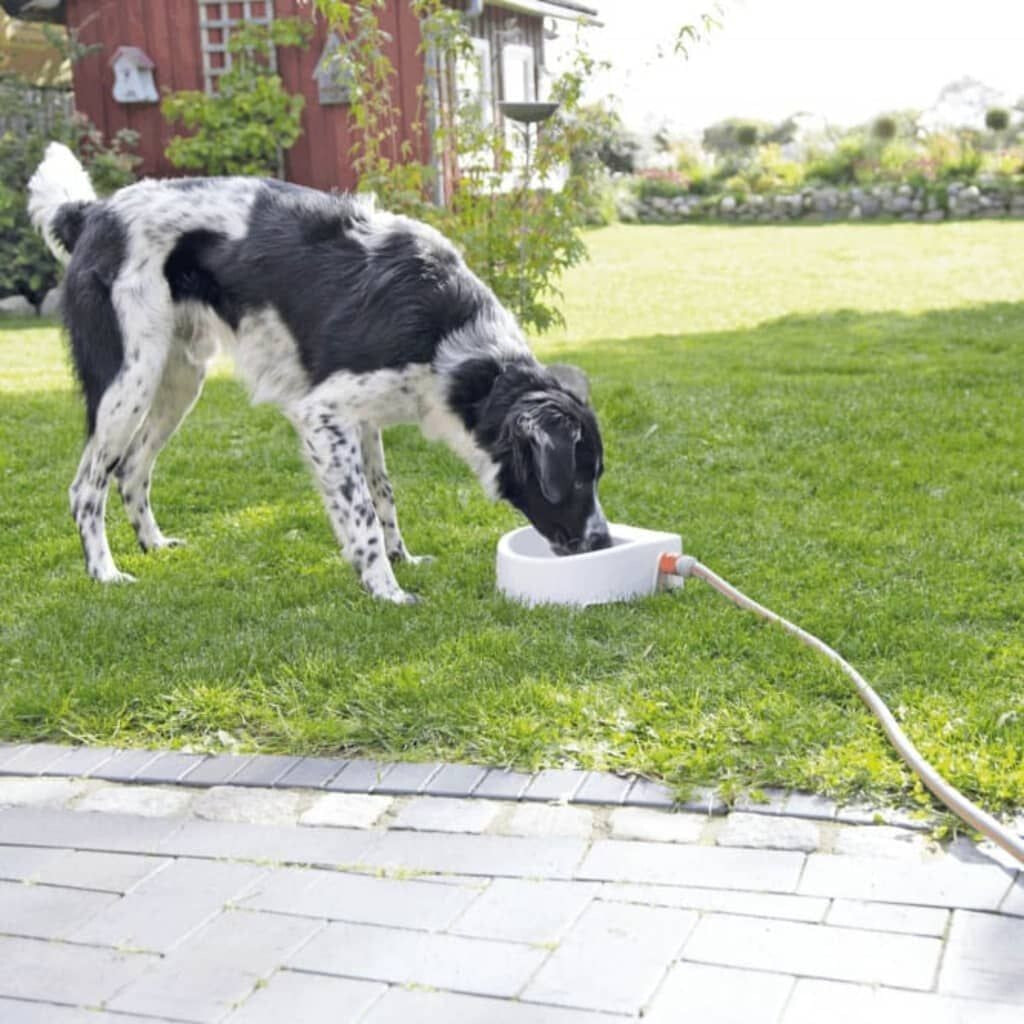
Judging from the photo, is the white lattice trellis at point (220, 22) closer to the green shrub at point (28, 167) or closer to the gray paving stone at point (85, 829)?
the green shrub at point (28, 167)

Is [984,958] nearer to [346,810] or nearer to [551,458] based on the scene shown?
[346,810]

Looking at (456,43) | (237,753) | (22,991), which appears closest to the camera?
(22,991)

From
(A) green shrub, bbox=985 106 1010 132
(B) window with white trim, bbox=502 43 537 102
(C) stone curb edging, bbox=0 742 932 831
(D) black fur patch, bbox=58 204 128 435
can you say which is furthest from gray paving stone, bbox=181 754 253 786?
(A) green shrub, bbox=985 106 1010 132

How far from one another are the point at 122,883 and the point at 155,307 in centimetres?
243

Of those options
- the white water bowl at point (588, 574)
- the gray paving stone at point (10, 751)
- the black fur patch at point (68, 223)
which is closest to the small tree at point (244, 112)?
the black fur patch at point (68, 223)

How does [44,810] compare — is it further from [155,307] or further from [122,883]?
[155,307]

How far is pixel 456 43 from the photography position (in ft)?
21.7

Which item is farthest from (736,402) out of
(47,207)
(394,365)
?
(47,207)

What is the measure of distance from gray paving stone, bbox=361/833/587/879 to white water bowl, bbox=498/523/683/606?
4.43 ft

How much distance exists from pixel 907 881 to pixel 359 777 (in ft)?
3.88

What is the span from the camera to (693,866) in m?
2.38

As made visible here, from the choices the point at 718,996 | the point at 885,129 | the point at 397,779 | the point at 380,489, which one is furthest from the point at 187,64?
the point at 885,129

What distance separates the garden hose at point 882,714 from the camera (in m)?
2.37

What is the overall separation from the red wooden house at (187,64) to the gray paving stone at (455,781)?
1028cm
